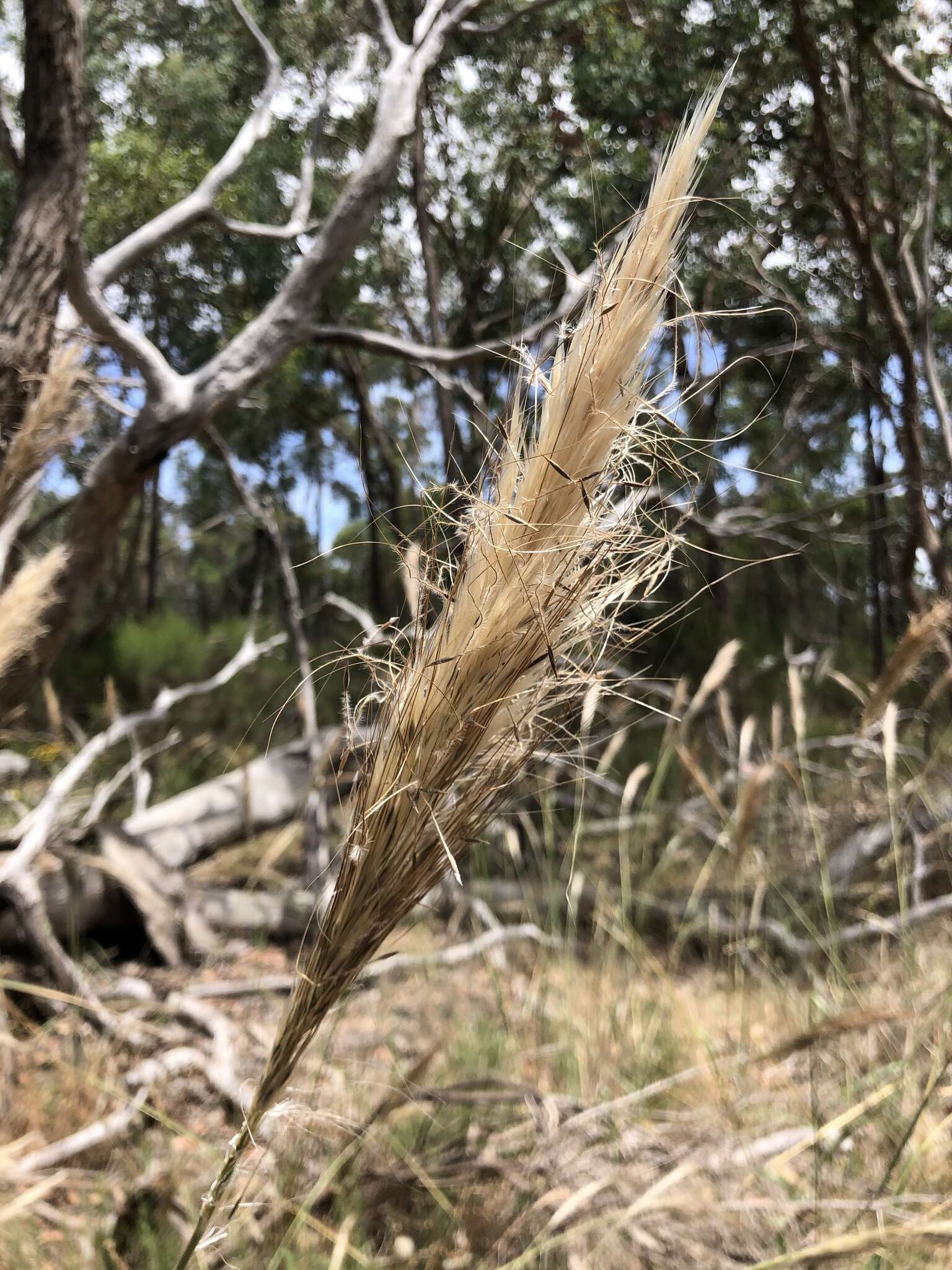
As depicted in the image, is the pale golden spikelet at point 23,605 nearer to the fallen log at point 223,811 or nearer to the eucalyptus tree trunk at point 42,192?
the eucalyptus tree trunk at point 42,192

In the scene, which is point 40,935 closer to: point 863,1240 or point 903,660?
point 863,1240

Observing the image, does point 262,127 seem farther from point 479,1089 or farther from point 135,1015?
point 479,1089

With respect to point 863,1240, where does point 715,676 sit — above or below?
above

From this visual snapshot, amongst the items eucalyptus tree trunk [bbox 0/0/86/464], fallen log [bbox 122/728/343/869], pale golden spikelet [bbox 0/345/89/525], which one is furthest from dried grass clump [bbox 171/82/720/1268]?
fallen log [bbox 122/728/343/869]

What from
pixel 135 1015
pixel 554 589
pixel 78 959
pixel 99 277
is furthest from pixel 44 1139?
pixel 99 277

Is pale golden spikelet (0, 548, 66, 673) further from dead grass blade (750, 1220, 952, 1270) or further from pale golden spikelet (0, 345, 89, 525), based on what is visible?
dead grass blade (750, 1220, 952, 1270)

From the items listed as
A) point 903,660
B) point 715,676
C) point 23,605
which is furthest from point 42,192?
point 903,660

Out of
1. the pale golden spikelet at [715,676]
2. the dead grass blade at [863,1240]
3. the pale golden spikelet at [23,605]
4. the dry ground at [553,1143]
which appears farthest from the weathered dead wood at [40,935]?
the dead grass blade at [863,1240]

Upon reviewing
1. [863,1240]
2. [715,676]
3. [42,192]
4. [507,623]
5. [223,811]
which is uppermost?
[42,192]
